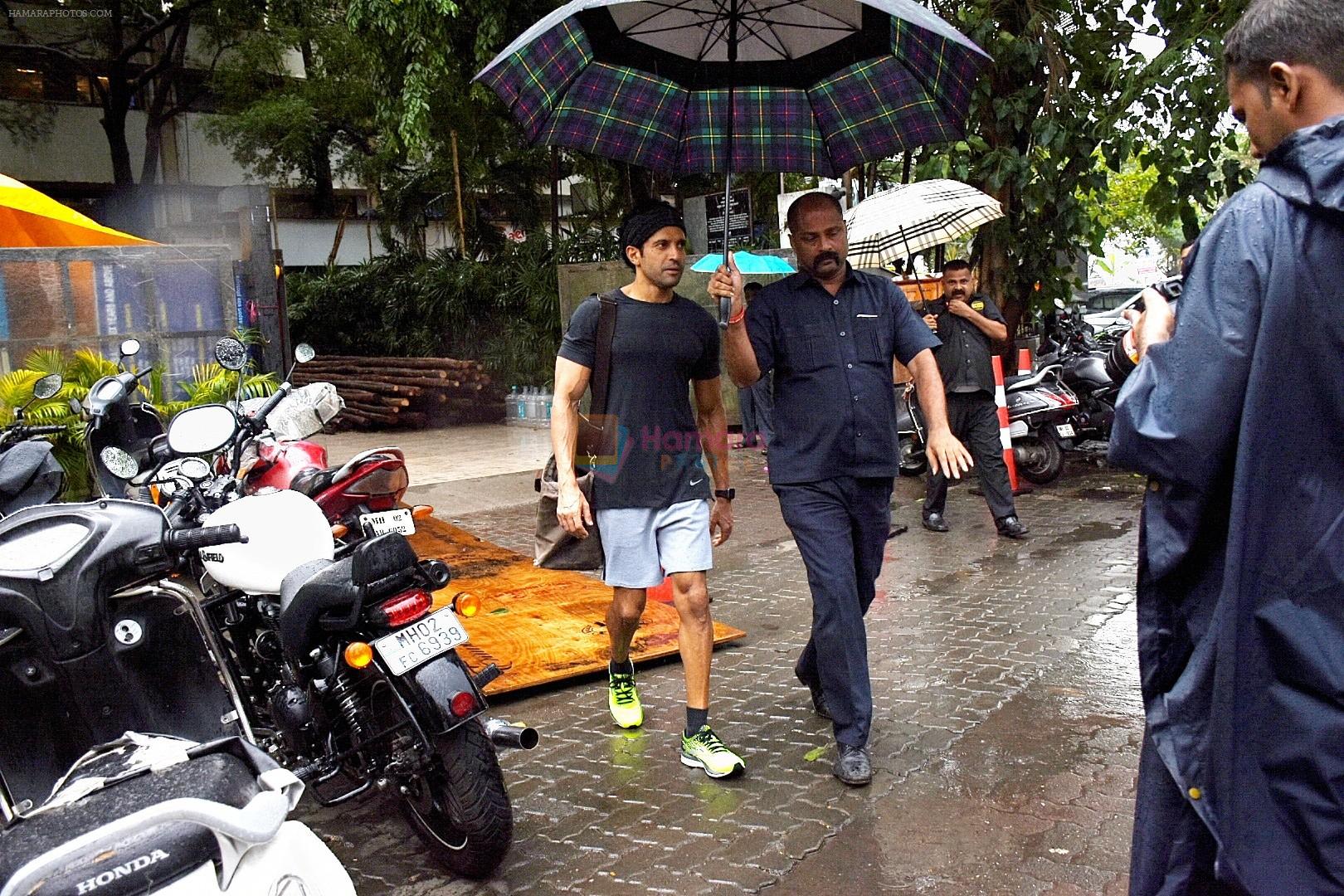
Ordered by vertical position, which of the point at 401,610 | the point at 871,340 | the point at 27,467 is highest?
the point at 871,340

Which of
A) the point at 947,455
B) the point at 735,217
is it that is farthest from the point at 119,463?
the point at 735,217

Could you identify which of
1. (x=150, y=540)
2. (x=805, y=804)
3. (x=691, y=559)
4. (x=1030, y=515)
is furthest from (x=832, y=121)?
(x=1030, y=515)

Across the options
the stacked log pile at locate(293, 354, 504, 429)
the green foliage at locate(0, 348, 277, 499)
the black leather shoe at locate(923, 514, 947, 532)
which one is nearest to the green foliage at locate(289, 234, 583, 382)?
the stacked log pile at locate(293, 354, 504, 429)

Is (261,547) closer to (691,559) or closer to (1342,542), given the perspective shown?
(691,559)

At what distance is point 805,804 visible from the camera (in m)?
3.94

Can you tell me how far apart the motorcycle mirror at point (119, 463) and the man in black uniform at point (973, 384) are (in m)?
5.53

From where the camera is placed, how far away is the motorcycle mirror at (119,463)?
3980mm

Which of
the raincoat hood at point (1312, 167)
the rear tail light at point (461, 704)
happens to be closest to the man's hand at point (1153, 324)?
the raincoat hood at point (1312, 167)

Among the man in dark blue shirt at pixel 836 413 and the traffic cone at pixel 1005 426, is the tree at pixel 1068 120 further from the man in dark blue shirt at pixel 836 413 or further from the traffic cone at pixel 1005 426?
the man in dark blue shirt at pixel 836 413

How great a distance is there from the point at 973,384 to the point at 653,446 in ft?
14.5

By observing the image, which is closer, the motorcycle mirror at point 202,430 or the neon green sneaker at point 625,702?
the motorcycle mirror at point 202,430

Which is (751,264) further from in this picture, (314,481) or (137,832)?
(137,832)

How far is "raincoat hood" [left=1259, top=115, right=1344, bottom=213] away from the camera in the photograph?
176 cm

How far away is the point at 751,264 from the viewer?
1115 cm
